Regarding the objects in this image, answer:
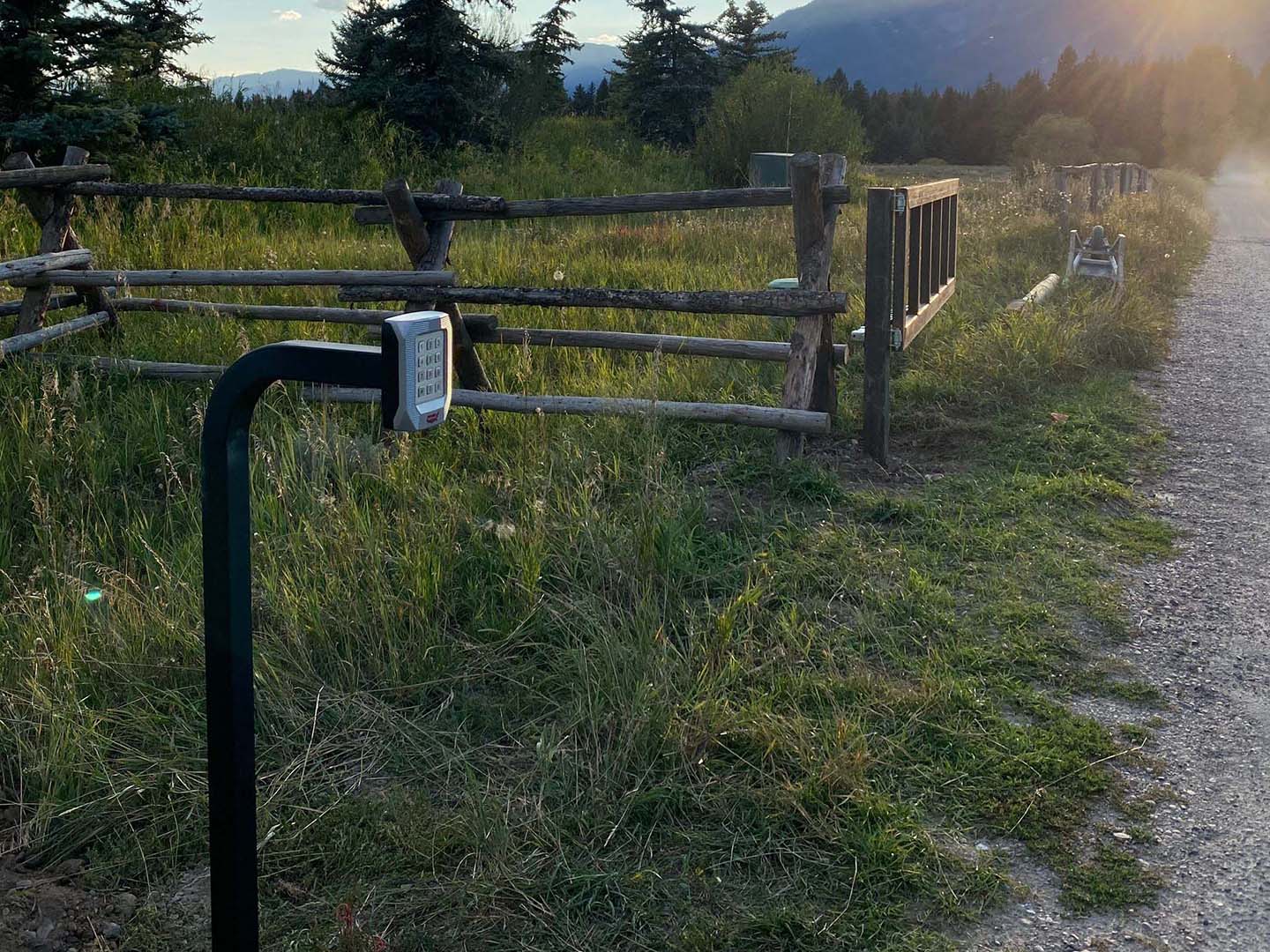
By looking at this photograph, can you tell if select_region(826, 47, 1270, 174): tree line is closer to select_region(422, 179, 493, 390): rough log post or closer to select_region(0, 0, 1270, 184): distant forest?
select_region(0, 0, 1270, 184): distant forest

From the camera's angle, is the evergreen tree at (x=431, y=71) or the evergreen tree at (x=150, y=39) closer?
the evergreen tree at (x=150, y=39)

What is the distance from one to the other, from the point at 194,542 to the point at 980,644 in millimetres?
2890

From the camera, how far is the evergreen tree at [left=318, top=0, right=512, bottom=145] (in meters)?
18.0

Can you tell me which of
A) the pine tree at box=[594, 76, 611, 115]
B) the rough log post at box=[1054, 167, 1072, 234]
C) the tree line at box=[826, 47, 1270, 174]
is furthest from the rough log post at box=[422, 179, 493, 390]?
the tree line at box=[826, 47, 1270, 174]

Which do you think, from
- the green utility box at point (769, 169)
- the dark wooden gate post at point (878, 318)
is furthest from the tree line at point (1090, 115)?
the dark wooden gate post at point (878, 318)

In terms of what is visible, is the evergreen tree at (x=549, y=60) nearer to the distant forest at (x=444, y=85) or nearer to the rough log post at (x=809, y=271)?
the distant forest at (x=444, y=85)

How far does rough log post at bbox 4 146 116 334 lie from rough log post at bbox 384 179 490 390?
2800 millimetres

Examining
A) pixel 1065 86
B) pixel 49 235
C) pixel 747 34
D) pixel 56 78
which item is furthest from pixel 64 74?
pixel 1065 86

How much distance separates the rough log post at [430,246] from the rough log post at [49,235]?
280 centimetres


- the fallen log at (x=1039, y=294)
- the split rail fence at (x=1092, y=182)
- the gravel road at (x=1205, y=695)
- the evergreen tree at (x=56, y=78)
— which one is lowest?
the gravel road at (x=1205, y=695)

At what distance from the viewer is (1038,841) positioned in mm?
2809

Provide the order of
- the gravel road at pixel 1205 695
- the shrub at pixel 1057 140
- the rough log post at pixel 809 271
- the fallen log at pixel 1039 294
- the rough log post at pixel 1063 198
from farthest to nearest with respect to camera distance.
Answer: the shrub at pixel 1057 140
the rough log post at pixel 1063 198
the fallen log at pixel 1039 294
the rough log post at pixel 809 271
the gravel road at pixel 1205 695

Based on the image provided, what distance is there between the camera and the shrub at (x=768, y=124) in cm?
2033

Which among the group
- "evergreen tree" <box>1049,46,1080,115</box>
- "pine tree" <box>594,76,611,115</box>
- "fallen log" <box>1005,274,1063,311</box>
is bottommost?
"fallen log" <box>1005,274,1063,311</box>
